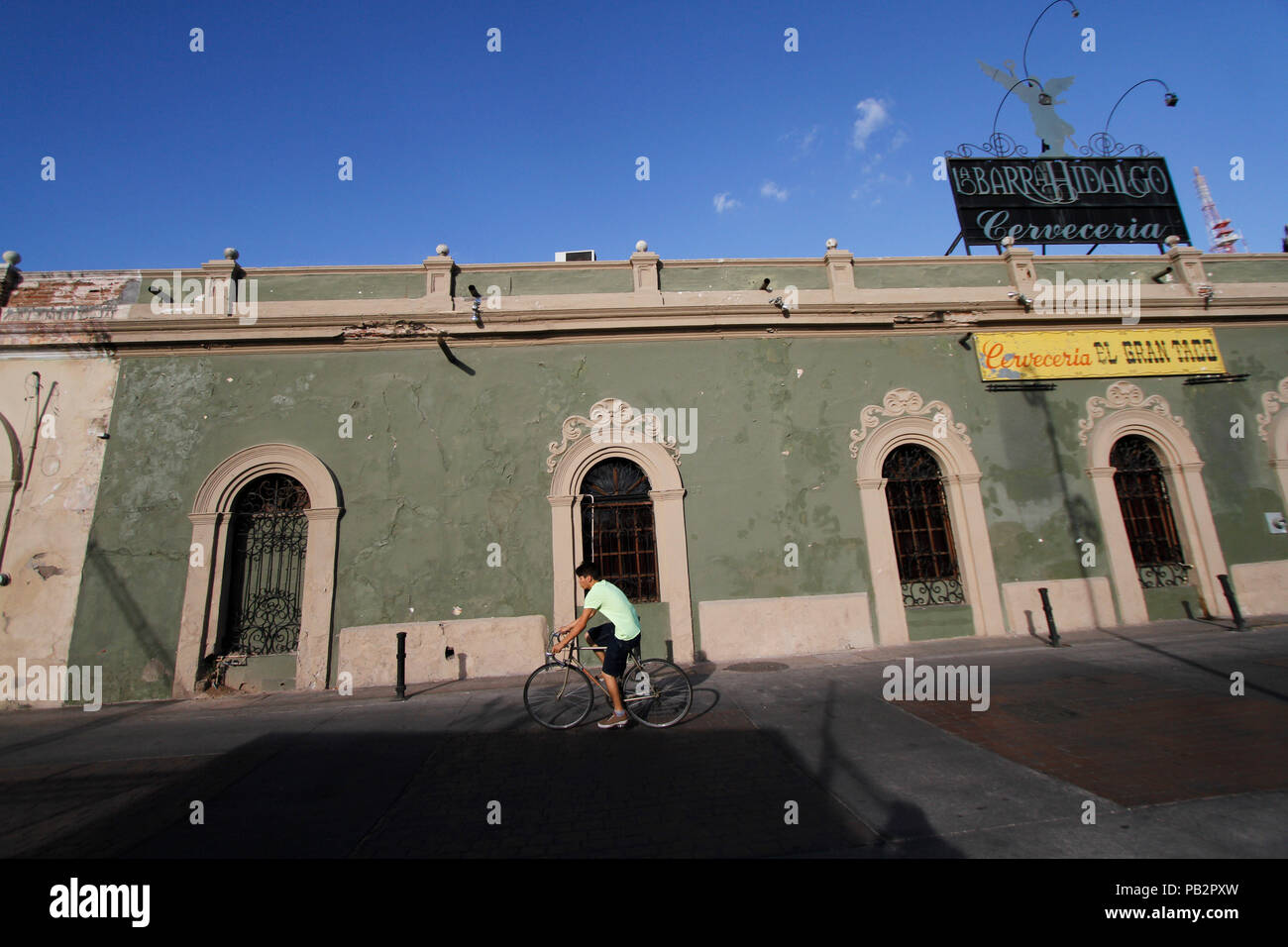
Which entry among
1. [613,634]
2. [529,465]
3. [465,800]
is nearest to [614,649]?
[613,634]

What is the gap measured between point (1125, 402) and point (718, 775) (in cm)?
1106

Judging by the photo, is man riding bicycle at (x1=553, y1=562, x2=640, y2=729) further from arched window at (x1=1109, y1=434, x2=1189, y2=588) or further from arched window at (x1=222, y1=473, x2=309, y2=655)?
arched window at (x1=1109, y1=434, x2=1189, y2=588)

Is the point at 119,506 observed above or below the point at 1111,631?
above

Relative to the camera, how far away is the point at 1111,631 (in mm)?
8781

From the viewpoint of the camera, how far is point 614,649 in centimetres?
534

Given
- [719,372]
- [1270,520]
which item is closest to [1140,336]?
[1270,520]

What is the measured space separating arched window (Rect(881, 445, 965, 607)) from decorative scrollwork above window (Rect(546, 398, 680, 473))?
13.4 feet

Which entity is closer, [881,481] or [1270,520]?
[881,481]

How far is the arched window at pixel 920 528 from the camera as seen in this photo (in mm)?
9180

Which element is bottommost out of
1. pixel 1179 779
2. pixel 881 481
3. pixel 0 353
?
pixel 1179 779

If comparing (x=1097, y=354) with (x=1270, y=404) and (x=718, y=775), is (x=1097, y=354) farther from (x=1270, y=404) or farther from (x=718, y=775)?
(x=718, y=775)

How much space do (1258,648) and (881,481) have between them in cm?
518
